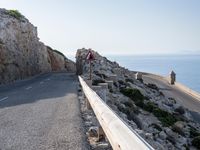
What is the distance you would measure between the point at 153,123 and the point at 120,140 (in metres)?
15.2

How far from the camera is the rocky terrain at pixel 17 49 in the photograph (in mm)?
39375

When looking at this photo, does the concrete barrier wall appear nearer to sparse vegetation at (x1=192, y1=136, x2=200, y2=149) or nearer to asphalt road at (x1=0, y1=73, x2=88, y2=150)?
asphalt road at (x1=0, y1=73, x2=88, y2=150)

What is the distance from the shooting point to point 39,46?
63.0m

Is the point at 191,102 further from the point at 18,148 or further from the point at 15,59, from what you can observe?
the point at 18,148

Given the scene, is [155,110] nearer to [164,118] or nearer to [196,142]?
[164,118]

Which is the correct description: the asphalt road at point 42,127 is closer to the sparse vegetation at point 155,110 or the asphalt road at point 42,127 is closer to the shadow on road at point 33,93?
the shadow on road at point 33,93

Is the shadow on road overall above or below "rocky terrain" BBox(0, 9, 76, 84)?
below

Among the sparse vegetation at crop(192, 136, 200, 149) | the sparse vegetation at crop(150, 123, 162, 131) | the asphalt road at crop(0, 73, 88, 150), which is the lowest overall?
the sparse vegetation at crop(192, 136, 200, 149)

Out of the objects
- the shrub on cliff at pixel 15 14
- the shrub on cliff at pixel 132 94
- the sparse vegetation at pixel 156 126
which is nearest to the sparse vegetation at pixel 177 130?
the sparse vegetation at pixel 156 126

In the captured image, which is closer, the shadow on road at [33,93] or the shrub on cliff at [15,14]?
the shadow on road at [33,93]

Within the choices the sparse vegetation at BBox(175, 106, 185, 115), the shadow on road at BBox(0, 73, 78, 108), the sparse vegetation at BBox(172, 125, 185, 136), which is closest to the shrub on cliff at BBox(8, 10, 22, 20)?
the shadow on road at BBox(0, 73, 78, 108)

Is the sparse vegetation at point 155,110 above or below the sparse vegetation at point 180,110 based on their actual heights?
above

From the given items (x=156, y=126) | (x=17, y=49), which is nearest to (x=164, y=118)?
(x=156, y=126)

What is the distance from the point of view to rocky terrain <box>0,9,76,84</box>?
3938cm
